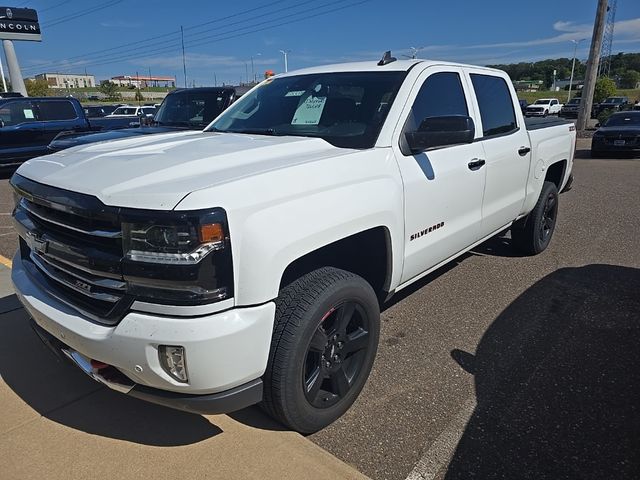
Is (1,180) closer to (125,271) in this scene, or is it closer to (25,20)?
(125,271)

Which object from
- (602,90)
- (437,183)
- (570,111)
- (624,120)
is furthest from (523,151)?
(602,90)

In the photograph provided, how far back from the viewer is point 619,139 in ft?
48.1

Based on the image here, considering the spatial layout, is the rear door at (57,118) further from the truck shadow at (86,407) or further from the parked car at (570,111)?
the parked car at (570,111)

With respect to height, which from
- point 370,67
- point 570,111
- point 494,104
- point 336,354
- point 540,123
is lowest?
point 570,111

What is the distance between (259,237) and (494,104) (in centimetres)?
313

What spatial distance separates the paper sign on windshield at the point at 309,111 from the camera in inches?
135

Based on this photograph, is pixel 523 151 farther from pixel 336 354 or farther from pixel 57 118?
pixel 57 118

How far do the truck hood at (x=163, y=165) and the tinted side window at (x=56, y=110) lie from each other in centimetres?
1042

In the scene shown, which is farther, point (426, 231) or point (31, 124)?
point (31, 124)

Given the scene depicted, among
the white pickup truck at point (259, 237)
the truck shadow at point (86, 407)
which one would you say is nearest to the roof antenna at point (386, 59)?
the white pickup truck at point (259, 237)

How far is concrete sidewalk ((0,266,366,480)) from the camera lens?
234 centimetres

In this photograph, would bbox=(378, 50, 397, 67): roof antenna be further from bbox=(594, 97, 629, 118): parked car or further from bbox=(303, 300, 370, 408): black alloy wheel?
bbox=(594, 97, 629, 118): parked car

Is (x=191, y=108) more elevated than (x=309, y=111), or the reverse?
(x=309, y=111)

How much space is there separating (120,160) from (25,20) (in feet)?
131
